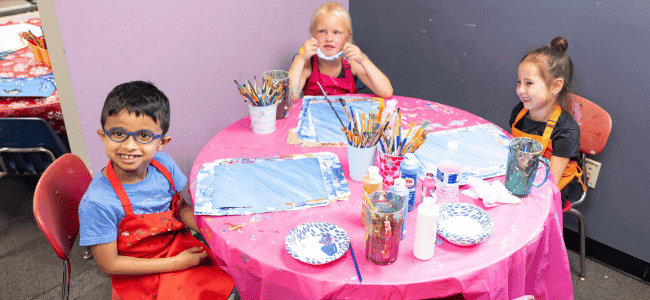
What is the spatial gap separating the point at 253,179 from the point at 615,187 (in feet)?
5.99

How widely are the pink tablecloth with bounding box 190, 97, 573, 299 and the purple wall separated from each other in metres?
0.78

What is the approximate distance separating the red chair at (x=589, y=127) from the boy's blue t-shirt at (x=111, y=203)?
1664 mm

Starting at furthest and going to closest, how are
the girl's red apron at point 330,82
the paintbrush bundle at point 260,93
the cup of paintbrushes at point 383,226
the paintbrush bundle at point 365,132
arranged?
the girl's red apron at point 330,82
the paintbrush bundle at point 260,93
the paintbrush bundle at point 365,132
the cup of paintbrushes at point 383,226

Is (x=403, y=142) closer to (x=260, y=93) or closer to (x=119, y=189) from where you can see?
(x=260, y=93)

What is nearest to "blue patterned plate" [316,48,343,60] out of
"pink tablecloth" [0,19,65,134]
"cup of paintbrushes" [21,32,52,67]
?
"pink tablecloth" [0,19,65,134]

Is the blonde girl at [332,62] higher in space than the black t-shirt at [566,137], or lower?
higher

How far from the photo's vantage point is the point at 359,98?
209cm

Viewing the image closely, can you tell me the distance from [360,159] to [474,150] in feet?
1.59

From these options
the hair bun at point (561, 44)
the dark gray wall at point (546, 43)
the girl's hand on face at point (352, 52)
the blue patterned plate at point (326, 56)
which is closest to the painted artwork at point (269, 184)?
the girl's hand on face at point (352, 52)

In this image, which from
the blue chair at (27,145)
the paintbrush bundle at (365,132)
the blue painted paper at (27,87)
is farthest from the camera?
the blue painted paper at (27,87)

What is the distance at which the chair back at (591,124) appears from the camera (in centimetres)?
194

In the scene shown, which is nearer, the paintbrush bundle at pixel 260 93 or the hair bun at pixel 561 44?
→ the paintbrush bundle at pixel 260 93

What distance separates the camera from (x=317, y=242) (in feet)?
3.68

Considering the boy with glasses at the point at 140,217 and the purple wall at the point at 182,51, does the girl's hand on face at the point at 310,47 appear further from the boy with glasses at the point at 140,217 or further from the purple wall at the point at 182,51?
the boy with glasses at the point at 140,217
